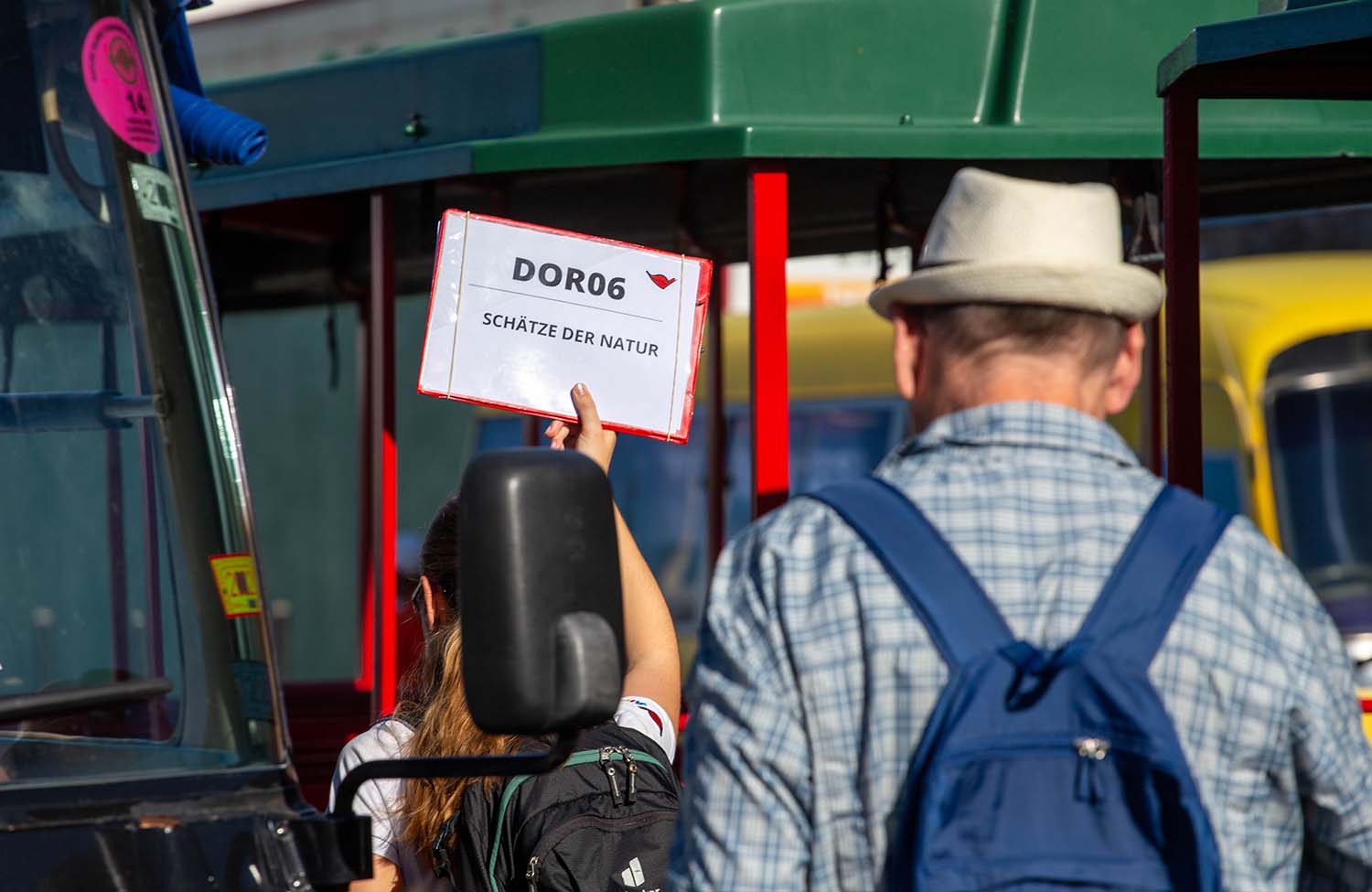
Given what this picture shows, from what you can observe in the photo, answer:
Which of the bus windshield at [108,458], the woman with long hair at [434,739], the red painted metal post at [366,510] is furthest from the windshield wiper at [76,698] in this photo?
the red painted metal post at [366,510]

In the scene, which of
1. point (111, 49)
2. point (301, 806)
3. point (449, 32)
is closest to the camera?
point (301, 806)

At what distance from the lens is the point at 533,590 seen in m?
1.90

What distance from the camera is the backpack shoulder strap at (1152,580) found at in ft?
5.84

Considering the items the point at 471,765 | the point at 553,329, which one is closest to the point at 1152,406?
the point at 553,329

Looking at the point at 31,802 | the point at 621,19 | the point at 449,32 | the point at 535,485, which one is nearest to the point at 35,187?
the point at 31,802

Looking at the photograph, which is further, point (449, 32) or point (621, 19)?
point (449, 32)

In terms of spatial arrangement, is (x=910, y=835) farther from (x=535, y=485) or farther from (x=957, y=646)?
(x=535, y=485)

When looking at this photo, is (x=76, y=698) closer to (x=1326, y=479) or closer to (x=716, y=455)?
(x=716, y=455)

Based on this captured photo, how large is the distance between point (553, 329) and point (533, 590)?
151 cm

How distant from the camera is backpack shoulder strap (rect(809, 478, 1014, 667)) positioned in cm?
178

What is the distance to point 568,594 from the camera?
1918mm

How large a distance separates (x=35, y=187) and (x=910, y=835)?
1.44 meters

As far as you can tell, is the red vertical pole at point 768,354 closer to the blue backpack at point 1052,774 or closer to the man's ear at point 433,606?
the man's ear at point 433,606

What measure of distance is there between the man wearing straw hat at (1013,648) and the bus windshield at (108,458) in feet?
2.60
